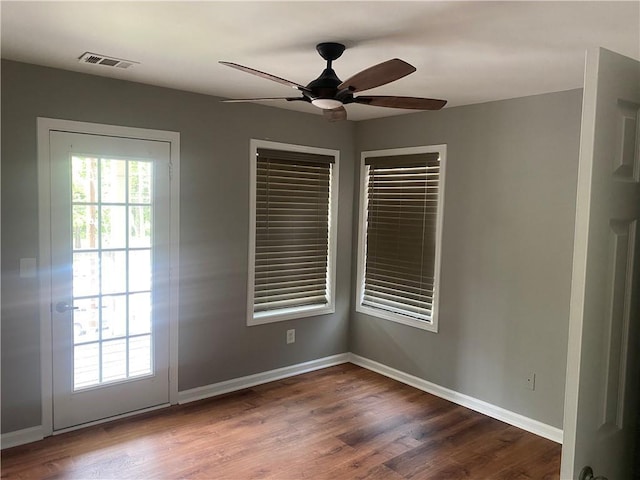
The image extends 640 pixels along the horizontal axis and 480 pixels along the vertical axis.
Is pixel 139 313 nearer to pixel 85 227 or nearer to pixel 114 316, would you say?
pixel 114 316

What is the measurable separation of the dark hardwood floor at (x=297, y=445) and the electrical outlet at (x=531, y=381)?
333 mm

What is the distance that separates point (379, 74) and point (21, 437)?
Result: 3.13 m

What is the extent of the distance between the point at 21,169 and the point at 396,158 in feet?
9.49

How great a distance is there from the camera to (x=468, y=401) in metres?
3.98

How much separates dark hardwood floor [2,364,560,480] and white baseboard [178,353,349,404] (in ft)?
0.26

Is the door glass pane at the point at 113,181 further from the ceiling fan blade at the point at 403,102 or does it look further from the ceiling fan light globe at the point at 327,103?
the ceiling fan blade at the point at 403,102

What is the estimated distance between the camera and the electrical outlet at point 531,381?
3.56 meters

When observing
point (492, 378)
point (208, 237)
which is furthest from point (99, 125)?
point (492, 378)

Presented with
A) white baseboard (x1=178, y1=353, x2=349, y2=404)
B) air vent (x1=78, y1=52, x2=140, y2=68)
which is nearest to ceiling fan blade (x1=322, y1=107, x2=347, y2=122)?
air vent (x1=78, y1=52, x2=140, y2=68)

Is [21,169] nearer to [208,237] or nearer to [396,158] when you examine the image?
[208,237]

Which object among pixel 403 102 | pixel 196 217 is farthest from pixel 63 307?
pixel 403 102

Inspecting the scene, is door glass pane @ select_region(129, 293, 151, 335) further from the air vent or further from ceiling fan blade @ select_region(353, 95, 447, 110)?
ceiling fan blade @ select_region(353, 95, 447, 110)

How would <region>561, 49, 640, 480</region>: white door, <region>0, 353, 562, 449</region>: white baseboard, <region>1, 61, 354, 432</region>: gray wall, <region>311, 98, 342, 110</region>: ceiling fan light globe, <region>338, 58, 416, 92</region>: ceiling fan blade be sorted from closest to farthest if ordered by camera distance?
<region>561, 49, 640, 480</region>: white door
<region>338, 58, 416, 92</region>: ceiling fan blade
<region>311, 98, 342, 110</region>: ceiling fan light globe
<region>1, 61, 354, 432</region>: gray wall
<region>0, 353, 562, 449</region>: white baseboard

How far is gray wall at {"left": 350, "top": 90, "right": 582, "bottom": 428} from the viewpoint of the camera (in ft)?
11.1
